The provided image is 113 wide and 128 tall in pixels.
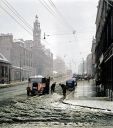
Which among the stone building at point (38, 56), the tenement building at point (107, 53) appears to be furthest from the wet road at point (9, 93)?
the stone building at point (38, 56)

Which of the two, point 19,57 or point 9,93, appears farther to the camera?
point 19,57

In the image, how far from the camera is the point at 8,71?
302ft

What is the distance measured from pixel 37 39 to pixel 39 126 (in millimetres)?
171915

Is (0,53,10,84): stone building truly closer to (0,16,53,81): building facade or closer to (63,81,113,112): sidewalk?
(0,16,53,81): building facade

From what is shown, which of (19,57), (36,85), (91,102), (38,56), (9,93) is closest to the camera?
(91,102)

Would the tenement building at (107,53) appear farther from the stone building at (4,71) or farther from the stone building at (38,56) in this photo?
the stone building at (38,56)

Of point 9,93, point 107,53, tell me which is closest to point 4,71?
point 9,93

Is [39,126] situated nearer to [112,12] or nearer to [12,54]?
[112,12]

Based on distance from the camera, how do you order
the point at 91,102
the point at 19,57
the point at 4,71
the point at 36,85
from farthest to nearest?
the point at 19,57 → the point at 4,71 → the point at 36,85 → the point at 91,102

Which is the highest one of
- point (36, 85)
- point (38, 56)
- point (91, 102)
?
point (38, 56)

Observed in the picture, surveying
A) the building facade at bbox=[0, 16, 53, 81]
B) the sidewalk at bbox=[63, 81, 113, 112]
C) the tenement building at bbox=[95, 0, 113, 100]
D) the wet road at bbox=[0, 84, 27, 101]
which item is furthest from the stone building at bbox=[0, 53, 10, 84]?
the sidewalk at bbox=[63, 81, 113, 112]

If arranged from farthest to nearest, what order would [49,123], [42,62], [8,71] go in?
[42,62]
[8,71]
[49,123]

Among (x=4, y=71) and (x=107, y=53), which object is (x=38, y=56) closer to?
(x=4, y=71)

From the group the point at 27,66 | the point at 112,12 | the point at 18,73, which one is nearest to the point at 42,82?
the point at 112,12
